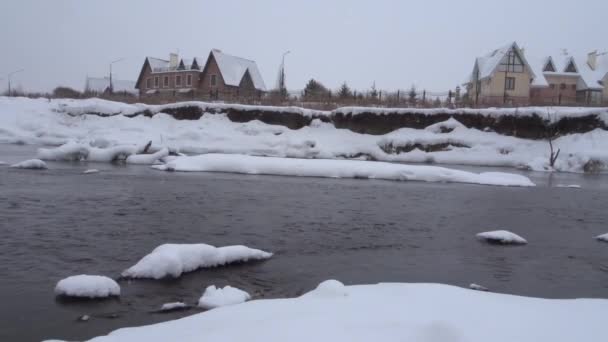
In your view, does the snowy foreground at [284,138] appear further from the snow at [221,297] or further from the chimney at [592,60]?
the chimney at [592,60]

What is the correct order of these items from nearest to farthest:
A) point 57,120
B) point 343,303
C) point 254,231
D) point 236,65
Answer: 1. point 343,303
2. point 254,231
3. point 57,120
4. point 236,65

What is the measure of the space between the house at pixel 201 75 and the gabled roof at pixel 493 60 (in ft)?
87.2

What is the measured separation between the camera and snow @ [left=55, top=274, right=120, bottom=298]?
576 centimetres

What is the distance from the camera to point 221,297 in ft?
18.7

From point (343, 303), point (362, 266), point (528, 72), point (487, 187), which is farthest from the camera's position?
point (528, 72)

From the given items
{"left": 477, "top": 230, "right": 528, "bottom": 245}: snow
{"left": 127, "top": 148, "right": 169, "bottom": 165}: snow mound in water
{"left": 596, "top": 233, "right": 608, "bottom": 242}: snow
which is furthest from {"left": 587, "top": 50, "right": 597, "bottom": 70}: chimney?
{"left": 477, "top": 230, "right": 528, "bottom": 245}: snow

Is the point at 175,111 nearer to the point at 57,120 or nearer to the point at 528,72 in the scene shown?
the point at 57,120

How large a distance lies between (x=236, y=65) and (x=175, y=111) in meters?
22.6

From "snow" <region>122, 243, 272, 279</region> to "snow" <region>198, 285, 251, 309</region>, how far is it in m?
0.91

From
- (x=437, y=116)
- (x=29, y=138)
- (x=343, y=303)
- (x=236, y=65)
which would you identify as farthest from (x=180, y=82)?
(x=343, y=303)

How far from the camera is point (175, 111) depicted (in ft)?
126

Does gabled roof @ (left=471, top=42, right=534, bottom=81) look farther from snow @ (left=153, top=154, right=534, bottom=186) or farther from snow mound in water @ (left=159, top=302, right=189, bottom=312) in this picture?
snow mound in water @ (left=159, top=302, right=189, bottom=312)

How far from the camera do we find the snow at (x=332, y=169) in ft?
66.5

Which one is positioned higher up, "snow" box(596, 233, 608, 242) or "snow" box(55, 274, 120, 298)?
"snow" box(55, 274, 120, 298)
